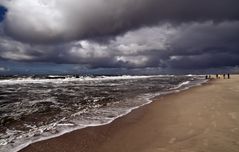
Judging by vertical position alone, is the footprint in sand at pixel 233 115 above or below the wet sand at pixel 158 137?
above

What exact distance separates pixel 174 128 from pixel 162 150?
8.62 feet

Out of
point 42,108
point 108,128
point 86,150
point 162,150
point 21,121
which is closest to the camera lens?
point 162,150

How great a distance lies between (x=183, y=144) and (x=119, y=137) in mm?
2331

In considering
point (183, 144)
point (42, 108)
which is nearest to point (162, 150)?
point (183, 144)

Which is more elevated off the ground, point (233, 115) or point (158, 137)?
point (233, 115)

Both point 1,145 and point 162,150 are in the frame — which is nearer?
point 162,150

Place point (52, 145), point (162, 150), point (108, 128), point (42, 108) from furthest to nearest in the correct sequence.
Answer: point (42, 108)
point (108, 128)
point (52, 145)
point (162, 150)

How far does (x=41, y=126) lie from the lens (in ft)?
32.4

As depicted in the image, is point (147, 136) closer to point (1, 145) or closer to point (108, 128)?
point (108, 128)

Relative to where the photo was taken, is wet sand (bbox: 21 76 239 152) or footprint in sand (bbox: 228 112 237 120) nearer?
wet sand (bbox: 21 76 239 152)

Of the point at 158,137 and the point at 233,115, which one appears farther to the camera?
the point at 233,115

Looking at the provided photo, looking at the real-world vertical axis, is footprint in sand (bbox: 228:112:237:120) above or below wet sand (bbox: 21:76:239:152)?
above

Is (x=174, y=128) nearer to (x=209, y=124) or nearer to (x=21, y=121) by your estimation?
(x=209, y=124)

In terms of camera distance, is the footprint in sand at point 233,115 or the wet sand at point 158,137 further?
the footprint in sand at point 233,115
